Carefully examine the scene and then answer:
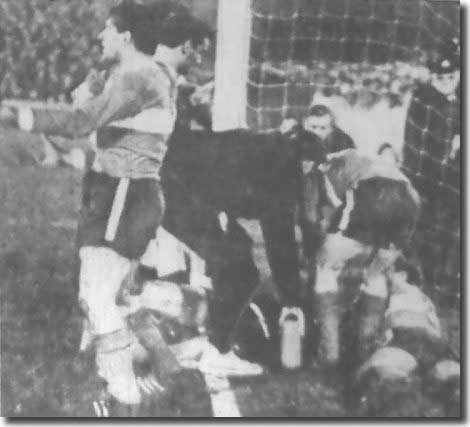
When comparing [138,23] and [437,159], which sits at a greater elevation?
[138,23]

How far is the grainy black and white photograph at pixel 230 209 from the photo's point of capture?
239 centimetres

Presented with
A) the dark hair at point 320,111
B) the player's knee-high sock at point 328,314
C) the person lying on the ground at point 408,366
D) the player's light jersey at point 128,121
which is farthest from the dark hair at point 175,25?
the person lying on the ground at point 408,366

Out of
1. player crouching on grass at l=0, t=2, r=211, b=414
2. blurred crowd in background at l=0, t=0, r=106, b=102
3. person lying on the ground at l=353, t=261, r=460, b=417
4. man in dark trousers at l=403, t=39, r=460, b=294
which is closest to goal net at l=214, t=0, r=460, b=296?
man in dark trousers at l=403, t=39, r=460, b=294

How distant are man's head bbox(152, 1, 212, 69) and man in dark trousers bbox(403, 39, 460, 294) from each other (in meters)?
0.82

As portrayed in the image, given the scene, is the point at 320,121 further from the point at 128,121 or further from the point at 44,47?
the point at 44,47

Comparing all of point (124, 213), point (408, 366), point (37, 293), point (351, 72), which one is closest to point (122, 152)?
point (124, 213)

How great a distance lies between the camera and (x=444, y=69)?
100 inches

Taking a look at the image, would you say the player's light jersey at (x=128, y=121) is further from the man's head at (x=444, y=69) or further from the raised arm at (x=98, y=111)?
the man's head at (x=444, y=69)

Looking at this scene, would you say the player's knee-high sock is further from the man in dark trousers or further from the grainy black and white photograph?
the man in dark trousers

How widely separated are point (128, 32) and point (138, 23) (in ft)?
0.16

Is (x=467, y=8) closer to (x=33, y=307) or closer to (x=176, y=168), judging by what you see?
(x=176, y=168)

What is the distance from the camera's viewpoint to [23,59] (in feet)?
7.89

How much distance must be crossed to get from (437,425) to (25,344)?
1.50 metres

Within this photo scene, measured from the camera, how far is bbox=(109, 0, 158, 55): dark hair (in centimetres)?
245
